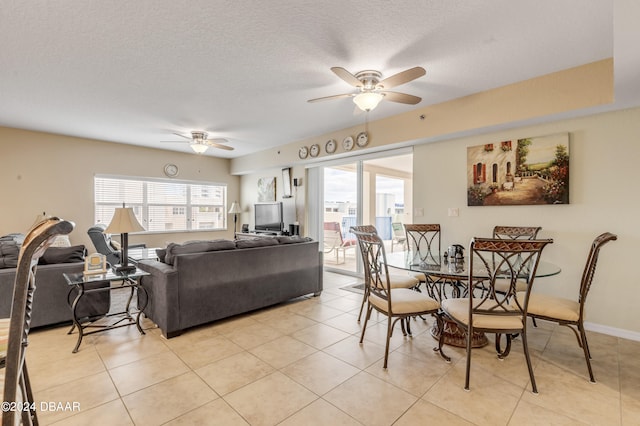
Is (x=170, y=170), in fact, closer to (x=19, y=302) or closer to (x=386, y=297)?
(x=386, y=297)

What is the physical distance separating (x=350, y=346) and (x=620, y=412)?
1.81 metres

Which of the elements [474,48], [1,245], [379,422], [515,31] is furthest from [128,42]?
[379,422]

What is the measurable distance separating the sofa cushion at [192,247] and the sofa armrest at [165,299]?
11 cm

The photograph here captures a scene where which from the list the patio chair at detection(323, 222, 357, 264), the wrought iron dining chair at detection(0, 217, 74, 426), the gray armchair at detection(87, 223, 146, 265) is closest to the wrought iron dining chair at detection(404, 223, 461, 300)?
the patio chair at detection(323, 222, 357, 264)

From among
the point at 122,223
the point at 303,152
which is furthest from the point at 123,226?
the point at 303,152

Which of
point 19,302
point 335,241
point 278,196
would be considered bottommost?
point 335,241

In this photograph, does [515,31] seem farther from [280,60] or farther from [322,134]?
[322,134]

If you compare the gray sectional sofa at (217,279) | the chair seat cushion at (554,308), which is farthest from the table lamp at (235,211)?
the chair seat cushion at (554,308)

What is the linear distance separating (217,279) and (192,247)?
43cm

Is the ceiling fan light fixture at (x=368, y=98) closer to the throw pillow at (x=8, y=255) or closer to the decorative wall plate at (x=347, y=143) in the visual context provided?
the decorative wall plate at (x=347, y=143)

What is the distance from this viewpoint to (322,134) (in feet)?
18.0

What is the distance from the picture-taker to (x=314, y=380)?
219 cm

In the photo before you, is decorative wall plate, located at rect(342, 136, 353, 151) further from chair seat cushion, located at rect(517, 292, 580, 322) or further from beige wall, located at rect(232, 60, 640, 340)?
chair seat cushion, located at rect(517, 292, 580, 322)

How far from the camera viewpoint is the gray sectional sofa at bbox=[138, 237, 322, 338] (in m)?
2.92
